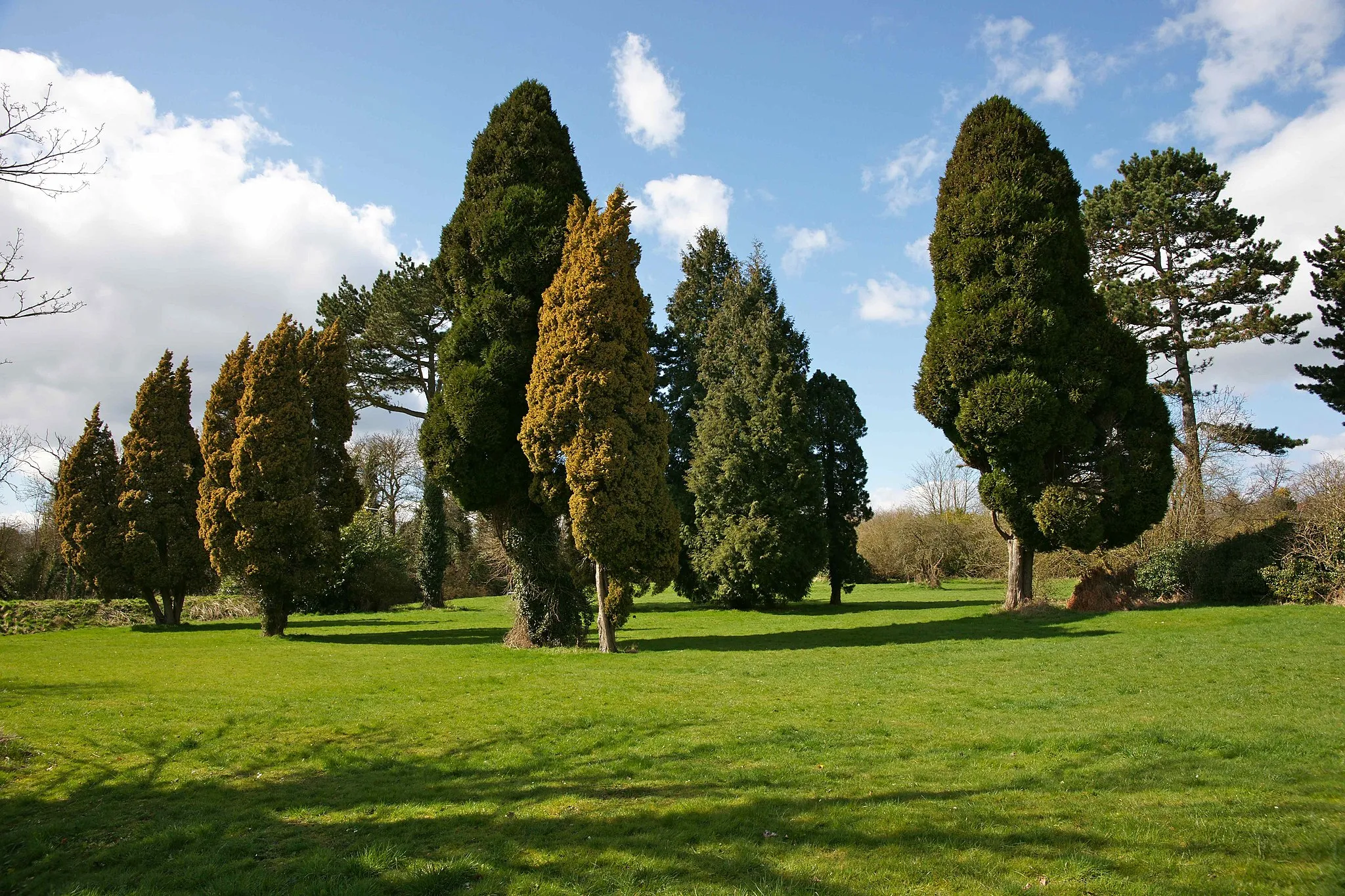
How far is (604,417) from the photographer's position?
14719mm

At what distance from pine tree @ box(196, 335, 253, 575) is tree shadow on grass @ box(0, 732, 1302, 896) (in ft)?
47.8

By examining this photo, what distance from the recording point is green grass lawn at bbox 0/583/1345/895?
13.3 feet

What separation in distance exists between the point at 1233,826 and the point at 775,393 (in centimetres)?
2302

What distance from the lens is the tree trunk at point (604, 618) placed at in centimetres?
1503

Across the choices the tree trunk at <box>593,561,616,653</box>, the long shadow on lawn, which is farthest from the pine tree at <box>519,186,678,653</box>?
the long shadow on lawn

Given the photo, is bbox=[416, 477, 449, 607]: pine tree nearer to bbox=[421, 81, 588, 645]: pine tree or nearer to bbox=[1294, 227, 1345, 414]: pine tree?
bbox=[421, 81, 588, 645]: pine tree

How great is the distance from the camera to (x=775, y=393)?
27031 mm

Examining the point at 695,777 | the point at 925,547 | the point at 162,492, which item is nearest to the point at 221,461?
the point at 162,492

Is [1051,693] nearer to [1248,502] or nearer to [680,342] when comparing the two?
[1248,502]

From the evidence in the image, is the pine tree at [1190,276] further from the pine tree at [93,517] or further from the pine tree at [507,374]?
the pine tree at [93,517]

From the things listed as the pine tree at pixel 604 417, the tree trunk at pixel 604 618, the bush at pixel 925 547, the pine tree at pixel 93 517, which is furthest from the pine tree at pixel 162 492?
the bush at pixel 925 547

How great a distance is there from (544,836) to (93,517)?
959 inches

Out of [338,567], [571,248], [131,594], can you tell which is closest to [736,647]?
[571,248]

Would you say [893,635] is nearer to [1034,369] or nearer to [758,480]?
[1034,369]
